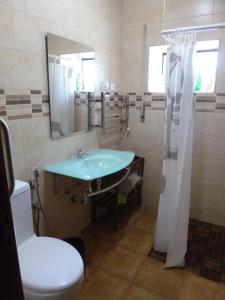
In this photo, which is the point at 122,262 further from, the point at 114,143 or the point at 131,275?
the point at 114,143

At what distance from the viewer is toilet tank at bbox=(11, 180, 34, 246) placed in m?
1.36

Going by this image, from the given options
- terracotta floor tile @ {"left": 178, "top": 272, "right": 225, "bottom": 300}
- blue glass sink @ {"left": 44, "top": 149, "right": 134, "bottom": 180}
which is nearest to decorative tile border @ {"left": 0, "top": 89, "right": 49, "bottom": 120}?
blue glass sink @ {"left": 44, "top": 149, "right": 134, "bottom": 180}

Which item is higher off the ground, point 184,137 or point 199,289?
point 184,137

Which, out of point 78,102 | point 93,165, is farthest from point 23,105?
point 93,165

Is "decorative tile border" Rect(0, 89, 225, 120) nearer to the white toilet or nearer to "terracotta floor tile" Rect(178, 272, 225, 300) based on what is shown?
the white toilet

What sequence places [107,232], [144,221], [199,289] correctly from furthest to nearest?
[144,221] → [107,232] → [199,289]

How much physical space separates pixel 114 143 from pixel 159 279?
1.52m

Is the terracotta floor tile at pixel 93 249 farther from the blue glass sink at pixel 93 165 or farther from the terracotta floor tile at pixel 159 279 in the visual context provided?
the blue glass sink at pixel 93 165

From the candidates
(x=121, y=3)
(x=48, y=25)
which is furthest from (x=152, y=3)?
(x=48, y=25)

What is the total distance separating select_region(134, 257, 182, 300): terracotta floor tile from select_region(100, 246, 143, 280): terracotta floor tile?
56 mm

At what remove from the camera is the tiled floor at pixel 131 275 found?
1640 millimetres

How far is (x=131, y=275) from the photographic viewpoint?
1812 mm

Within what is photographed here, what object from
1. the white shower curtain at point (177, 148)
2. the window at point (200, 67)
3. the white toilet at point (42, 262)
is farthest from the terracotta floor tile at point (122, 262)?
the window at point (200, 67)

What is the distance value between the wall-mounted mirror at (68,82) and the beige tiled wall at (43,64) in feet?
0.21
